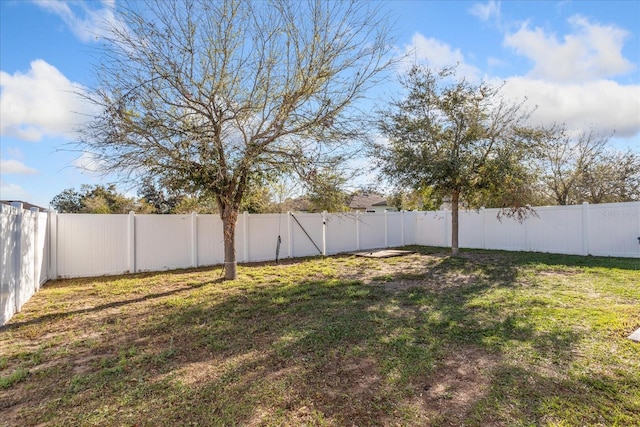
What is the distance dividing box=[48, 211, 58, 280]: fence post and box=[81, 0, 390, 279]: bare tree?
2.99 metres

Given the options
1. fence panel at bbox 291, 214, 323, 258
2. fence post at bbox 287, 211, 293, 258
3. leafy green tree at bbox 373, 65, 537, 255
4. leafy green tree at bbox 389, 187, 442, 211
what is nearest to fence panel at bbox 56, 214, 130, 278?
fence post at bbox 287, 211, 293, 258

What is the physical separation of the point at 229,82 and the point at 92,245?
540 cm

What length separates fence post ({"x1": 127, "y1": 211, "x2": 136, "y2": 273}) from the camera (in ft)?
27.4

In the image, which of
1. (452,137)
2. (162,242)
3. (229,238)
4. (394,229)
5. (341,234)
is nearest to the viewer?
(229,238)

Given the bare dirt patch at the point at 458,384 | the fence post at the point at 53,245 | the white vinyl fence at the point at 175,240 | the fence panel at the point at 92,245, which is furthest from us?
the white vinyl fence at the point at 175,240

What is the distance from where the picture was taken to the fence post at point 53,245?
24.5 feet

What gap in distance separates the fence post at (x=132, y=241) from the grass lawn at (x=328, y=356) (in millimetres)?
2014

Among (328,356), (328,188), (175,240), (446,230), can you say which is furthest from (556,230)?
(175,240)

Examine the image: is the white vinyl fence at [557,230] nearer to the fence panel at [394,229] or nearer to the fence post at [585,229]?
the fence post at [585,229]

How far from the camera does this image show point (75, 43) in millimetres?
5633

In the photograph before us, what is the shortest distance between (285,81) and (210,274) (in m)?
4.87

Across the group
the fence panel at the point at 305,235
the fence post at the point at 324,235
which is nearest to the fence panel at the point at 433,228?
the fence post at the point at 324,235

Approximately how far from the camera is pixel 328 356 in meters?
3.22

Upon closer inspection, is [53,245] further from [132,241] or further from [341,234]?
[341,234]
